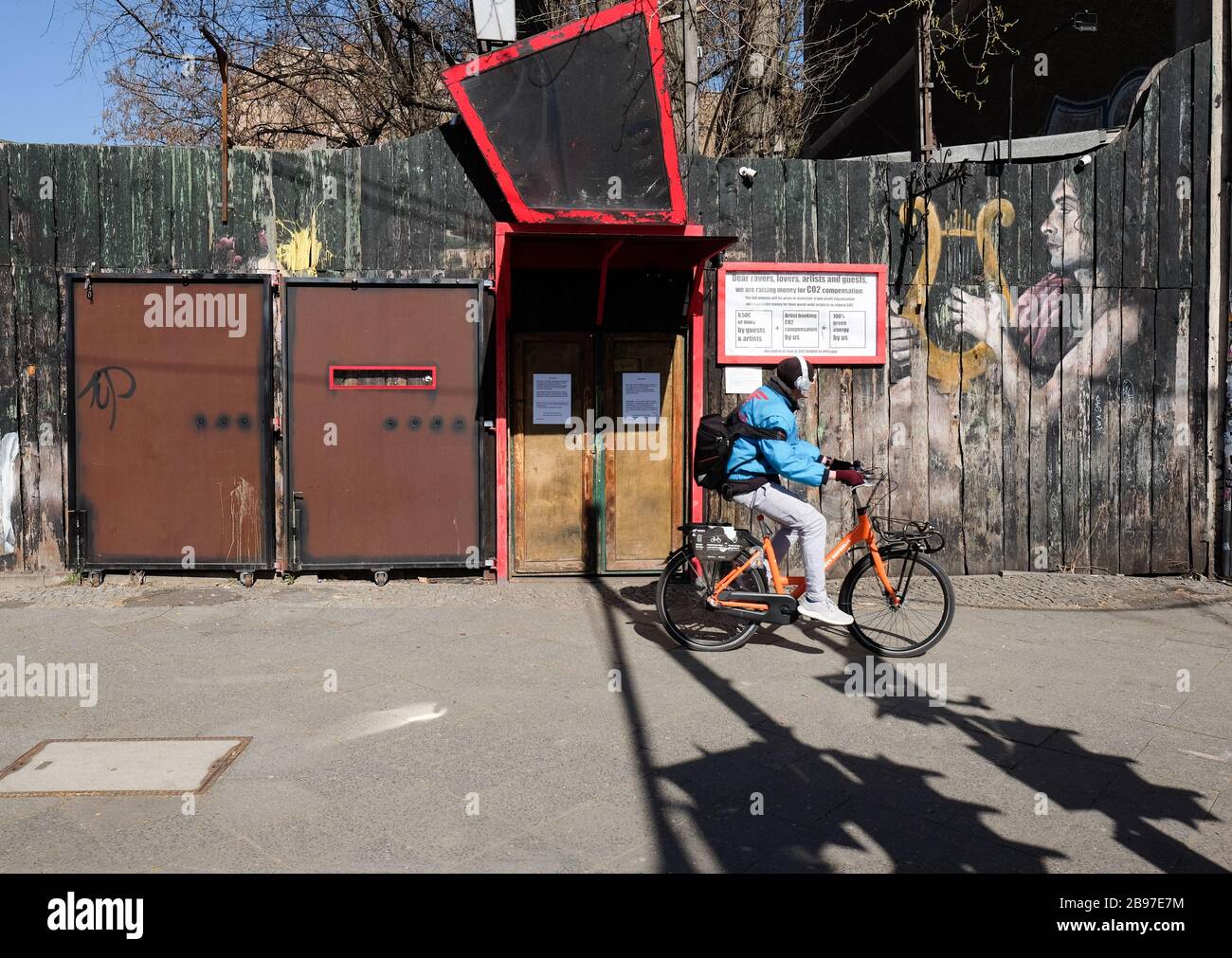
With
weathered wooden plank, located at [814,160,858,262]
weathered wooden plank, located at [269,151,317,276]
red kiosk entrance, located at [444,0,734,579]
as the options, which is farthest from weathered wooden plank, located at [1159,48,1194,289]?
weathered wooden plank, located at [269,151,317,276]

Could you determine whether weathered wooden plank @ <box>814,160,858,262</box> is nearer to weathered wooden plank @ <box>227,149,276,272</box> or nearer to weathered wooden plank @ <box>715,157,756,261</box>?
weathered wooden plank @ <box>715,157,756,261</box>

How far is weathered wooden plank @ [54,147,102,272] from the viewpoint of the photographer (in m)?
7.74

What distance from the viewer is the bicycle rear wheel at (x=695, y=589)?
6.34 metres

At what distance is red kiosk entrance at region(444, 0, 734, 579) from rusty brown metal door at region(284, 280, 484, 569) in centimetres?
34

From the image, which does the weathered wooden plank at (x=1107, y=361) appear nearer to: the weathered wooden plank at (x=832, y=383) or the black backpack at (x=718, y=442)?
the weathered wooden plank at (x=832, y=383)

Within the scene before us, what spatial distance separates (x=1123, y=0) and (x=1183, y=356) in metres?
6.33

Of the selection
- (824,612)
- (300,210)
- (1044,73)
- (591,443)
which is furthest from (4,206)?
(1044,73)

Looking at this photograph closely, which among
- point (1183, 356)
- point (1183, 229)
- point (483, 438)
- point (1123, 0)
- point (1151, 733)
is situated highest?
point (1123, 0)

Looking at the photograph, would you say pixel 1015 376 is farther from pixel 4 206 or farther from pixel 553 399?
pixel 4 206

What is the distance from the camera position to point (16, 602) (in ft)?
24.3

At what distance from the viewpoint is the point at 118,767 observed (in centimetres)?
439

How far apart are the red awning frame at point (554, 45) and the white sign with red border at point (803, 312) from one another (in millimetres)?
813

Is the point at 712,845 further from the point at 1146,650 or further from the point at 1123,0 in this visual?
the point at 1123,0

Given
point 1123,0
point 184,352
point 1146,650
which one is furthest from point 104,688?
point 1123,0
